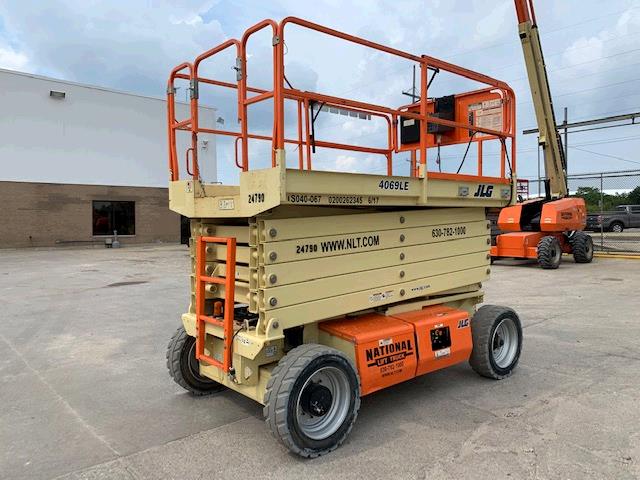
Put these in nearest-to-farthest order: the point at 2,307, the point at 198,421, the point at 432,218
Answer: the point at 198,421
the point at 432,218
the point at 2,307

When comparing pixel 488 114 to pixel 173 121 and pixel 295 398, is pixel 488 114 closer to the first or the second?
pixel 173 121

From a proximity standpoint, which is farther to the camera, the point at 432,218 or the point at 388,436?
the point at 432,218

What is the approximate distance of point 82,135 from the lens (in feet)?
81.3

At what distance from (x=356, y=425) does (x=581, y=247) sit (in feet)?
44.8

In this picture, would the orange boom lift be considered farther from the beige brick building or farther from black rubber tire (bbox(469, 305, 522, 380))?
the beige brick building

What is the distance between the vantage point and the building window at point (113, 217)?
84.2ft

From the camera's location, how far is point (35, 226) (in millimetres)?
23688

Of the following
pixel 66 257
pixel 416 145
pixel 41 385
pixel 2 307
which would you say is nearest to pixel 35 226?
pixel 66 257

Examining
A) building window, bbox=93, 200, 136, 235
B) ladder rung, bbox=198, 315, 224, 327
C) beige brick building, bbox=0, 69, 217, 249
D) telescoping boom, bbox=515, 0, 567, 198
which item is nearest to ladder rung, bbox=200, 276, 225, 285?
ladder rung, bbox=198, 315, 224, 327

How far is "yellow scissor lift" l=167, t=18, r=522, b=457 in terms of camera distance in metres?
3.58

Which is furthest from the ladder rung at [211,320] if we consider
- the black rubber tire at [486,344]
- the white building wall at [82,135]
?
the white building wall at [82,135]

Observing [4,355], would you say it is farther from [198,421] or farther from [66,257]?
[66,257]

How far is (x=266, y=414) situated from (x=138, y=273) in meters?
11.9

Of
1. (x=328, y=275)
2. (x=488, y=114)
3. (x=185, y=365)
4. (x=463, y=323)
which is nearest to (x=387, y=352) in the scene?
(x=328, y=275)
